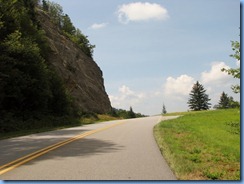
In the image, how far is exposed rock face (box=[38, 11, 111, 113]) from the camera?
5653 cm

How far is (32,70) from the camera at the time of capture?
34000 millimetres

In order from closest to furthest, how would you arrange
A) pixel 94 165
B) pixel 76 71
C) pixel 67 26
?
pixel 94 165
pixel 76 71
pixel 67 26

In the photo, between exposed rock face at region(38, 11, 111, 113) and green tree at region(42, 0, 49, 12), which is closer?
exposed rock face at region(38, 11, 111, 113)

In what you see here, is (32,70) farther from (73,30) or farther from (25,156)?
(73,30)

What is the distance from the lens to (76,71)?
61.4 m

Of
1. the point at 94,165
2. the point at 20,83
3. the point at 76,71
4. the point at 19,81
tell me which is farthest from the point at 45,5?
the point at 94,165

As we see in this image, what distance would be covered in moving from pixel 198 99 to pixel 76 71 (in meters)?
54.7

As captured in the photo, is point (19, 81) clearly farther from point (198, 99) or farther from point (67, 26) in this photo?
point (198, 99)

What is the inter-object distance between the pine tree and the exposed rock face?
1715 inches

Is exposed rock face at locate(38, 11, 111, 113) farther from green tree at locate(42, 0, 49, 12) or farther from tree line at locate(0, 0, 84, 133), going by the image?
green tree at locate(42, 0, 49, 12)

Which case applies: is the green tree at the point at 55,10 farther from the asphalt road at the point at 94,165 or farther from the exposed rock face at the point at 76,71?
the asphalt road at the point at 94,165

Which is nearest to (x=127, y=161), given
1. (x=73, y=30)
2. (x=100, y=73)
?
(x=100, y=73)

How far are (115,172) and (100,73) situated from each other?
220 ft

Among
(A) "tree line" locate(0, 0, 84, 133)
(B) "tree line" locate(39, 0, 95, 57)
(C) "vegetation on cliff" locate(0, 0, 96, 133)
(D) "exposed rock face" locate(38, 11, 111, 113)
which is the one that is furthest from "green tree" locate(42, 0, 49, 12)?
(A) "tree line" locate(0, 0, 84, 133)
